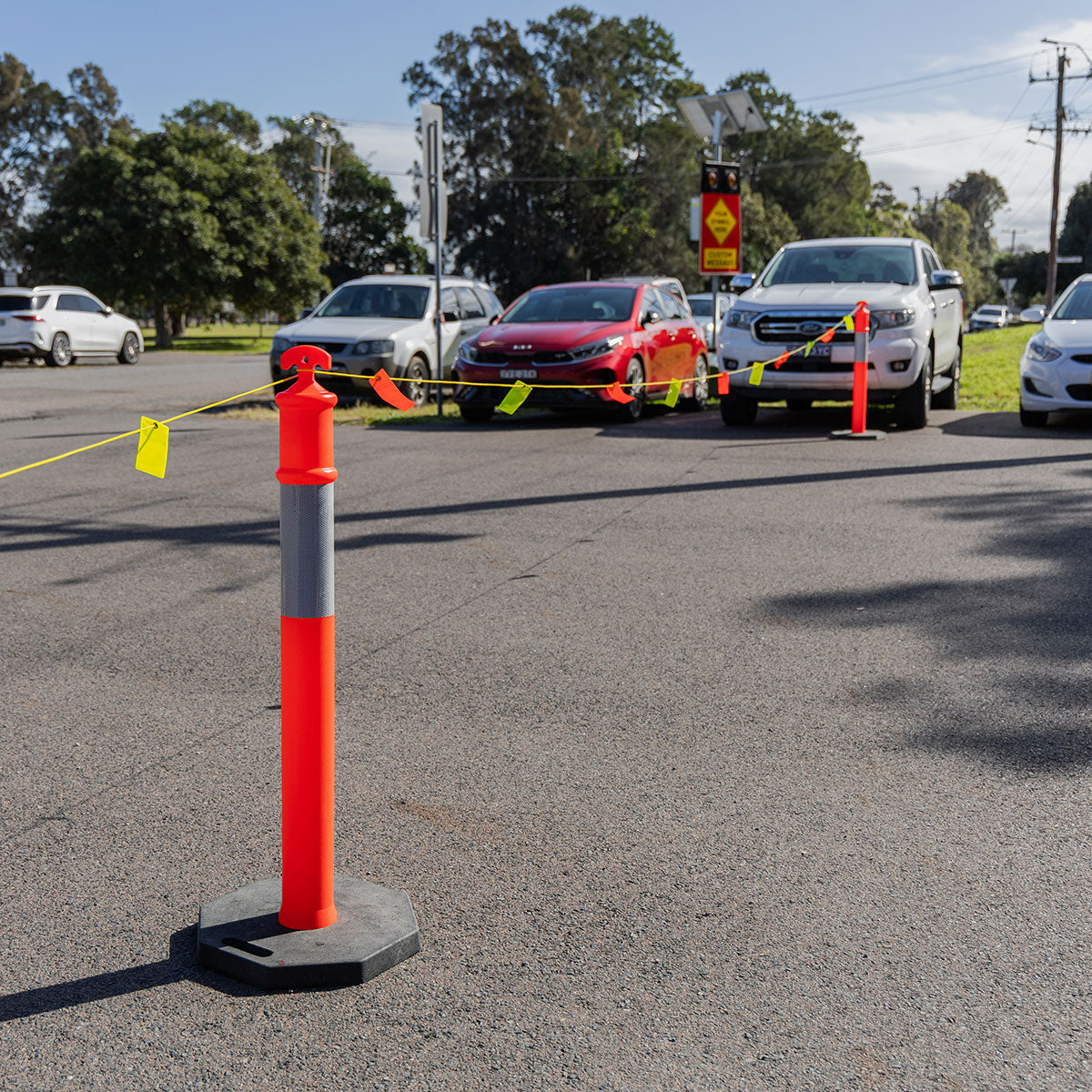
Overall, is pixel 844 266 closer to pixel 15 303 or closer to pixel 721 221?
pixel 721 221

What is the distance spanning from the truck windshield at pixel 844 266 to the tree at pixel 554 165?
48.2 m

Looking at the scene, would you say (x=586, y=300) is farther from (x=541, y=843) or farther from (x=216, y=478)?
(x=541, y=843)

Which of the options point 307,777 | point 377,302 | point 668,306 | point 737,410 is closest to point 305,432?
point 307,777

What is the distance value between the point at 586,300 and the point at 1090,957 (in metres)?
13.2

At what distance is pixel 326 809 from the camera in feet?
9.56

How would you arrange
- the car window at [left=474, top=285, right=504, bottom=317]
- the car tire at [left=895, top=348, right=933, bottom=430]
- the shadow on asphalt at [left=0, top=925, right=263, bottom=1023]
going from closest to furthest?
the shadow on asphalt at [left=0, top=925, right=263, bottom=1023] → the car tire at [left=895, top=348, right=933, bottom=430] → the car window at [left=474, top=285, right=504, bottom=317]

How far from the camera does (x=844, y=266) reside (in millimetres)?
14398

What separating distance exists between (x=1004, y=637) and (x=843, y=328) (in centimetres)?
785

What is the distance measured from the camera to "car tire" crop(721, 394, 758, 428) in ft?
46.0

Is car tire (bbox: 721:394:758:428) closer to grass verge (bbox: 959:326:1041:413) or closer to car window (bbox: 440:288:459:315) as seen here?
grass verge (bbox: 959:326:1041:413)

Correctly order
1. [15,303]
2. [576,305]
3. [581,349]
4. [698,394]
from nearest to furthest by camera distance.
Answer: [581,349], [576,305], [698,394], [15,303]

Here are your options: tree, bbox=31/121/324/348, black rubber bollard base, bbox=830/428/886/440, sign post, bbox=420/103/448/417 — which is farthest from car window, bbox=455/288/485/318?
tree, bbox=31/121/324/348

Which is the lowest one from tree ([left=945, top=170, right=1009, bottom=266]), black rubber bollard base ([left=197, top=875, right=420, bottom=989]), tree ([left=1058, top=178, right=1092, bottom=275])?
black rubber bollard base ([left=197, top=875, right=420, bottom=989])

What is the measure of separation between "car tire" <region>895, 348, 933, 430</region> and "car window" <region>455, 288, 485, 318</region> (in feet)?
22.4
